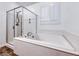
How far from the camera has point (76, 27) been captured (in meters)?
1.60

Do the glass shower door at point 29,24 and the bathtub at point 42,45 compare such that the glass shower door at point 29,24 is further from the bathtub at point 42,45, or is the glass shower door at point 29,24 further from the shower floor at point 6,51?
the shower floor at point 6,51

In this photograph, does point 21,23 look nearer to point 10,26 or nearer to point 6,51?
point 10,26

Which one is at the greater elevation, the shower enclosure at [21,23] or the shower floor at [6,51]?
the shower enclosure at [21,23]

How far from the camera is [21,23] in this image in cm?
163

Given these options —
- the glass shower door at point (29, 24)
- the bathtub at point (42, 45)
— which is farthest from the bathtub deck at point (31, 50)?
the glass shower door at point (29, 24)

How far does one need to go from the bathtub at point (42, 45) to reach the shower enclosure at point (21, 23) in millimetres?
53

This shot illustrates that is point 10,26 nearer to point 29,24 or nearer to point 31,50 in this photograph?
point 29,24

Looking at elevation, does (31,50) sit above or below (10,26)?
below

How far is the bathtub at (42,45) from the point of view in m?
1.57

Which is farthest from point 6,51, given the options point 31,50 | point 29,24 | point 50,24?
point 50,24

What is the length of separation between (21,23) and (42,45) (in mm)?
315

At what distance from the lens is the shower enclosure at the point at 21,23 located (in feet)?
5.32

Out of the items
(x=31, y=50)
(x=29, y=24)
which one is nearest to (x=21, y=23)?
(x=29, y=24)

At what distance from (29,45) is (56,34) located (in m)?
0.30
